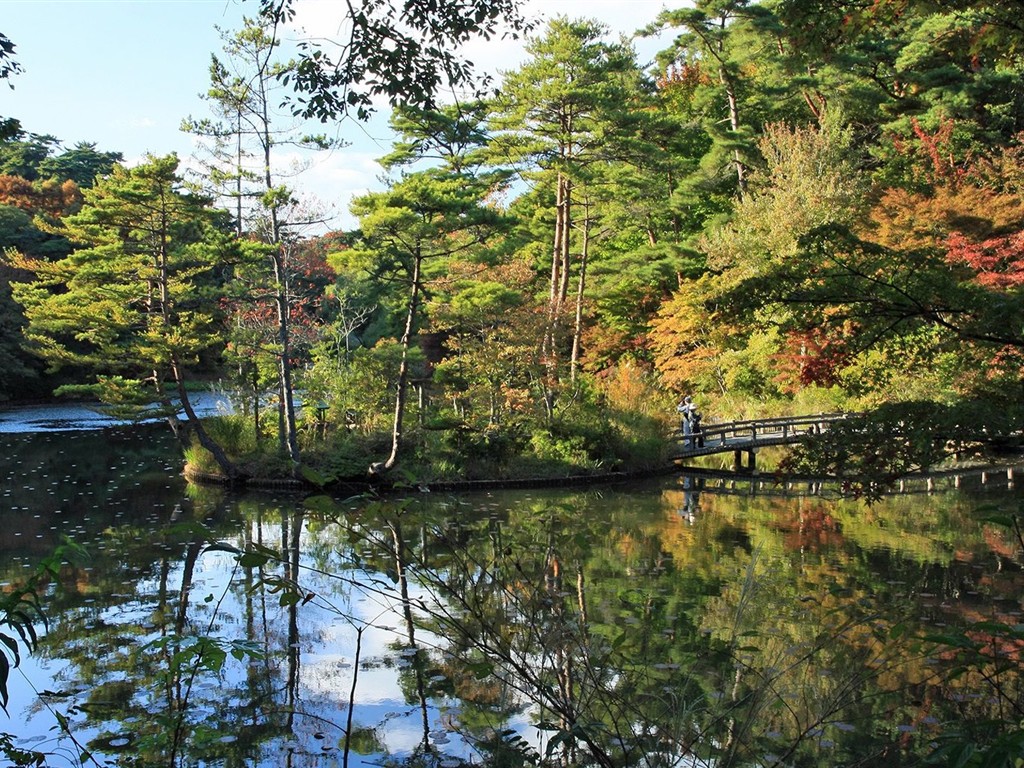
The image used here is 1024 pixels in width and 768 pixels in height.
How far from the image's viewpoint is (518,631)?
18.7 feet

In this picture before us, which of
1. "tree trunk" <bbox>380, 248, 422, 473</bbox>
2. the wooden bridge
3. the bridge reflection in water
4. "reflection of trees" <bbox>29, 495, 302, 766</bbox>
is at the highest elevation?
"tree trunk" <bbox>380, 248, 422, 473</bbox>

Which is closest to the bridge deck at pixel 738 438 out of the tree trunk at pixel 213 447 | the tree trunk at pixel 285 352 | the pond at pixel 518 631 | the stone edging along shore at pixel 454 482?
the stone edging along shore at pixel 454 482

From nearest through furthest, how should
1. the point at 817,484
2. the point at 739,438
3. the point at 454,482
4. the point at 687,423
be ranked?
1. the point at 454,482
2. the point at 817,484
3. the point at 687,423
4. the point at 739,438

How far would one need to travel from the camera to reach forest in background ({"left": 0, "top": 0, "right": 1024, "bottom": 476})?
45.6 ft

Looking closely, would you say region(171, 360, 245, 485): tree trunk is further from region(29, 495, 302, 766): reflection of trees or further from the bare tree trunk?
the bare tree trunk

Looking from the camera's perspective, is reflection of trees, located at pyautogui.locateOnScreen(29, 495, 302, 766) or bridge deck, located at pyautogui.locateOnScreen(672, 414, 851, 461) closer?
reflection of trees, located at pyautogui.locateOnScreen(29, 495, 302, 766)

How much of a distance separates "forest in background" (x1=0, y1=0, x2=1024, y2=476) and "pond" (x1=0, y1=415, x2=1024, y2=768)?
1909 mm

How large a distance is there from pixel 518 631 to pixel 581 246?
21.6 meters

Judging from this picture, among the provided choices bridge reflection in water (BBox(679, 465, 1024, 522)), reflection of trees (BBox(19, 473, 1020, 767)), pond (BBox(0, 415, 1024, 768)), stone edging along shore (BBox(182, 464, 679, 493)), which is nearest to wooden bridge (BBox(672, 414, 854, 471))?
bridge reflection in water (BBox(679, 465, 1024, 522))

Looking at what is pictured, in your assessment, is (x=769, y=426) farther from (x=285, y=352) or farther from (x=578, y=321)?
(x=285, y=352)

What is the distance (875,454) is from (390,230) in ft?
34.4

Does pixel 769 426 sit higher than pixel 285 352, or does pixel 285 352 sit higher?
pixel 285 352

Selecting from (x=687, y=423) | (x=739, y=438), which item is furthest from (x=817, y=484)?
(x=687, y=423)

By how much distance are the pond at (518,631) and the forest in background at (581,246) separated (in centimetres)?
191
